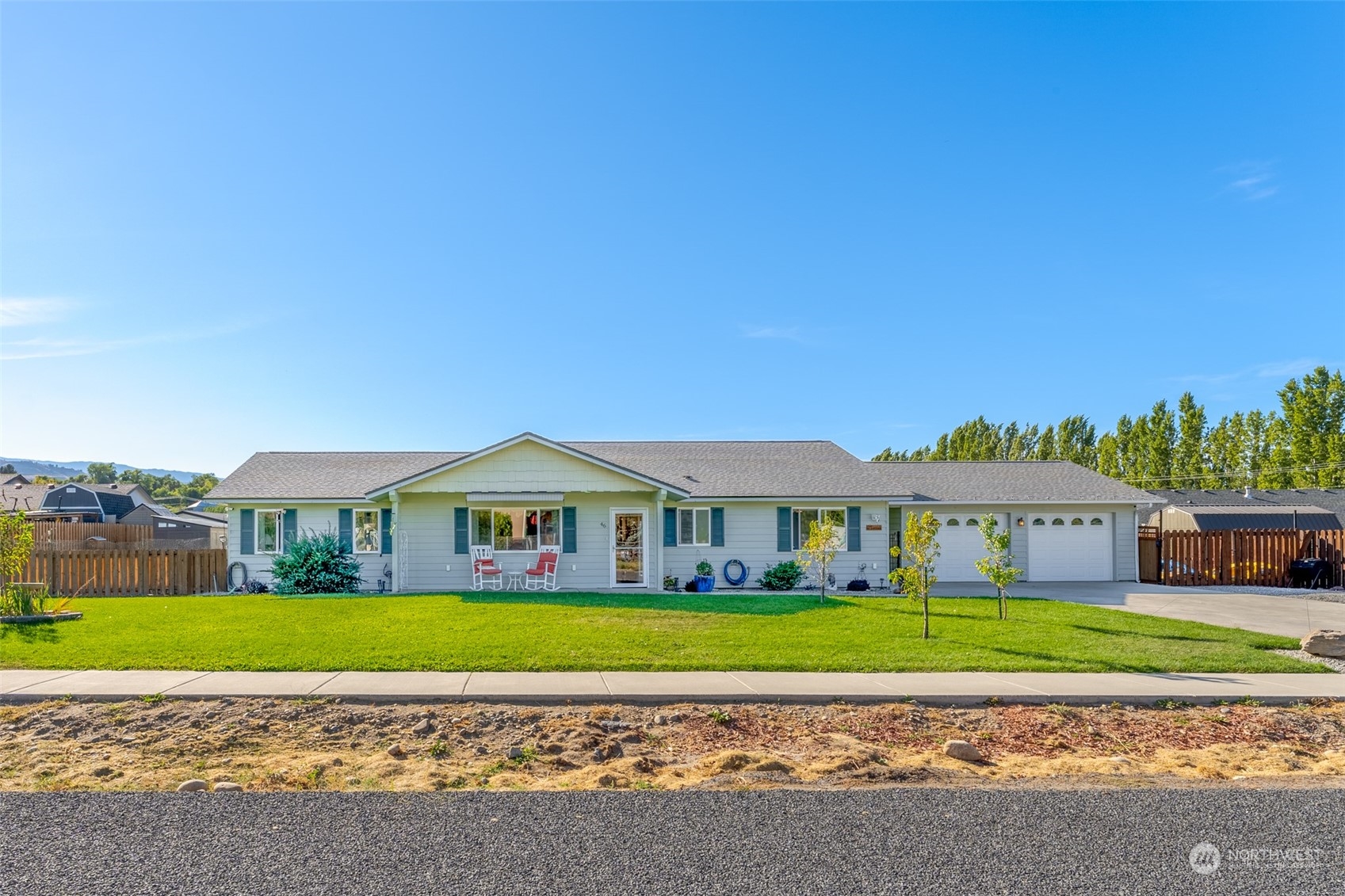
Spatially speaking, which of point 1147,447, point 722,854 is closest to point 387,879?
point 722,854

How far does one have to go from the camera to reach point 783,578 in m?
20.8

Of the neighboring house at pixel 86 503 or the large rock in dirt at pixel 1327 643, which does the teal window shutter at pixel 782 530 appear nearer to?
the large rock in dirt at pixel 1327 643

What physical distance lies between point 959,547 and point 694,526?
786 cm

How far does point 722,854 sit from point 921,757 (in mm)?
2630

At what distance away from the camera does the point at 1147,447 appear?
49.8 meters

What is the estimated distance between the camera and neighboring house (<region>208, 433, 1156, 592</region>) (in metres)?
20.1

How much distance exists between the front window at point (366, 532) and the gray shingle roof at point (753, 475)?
601 millimetres

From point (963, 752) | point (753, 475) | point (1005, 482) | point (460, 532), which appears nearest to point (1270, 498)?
point (1005, 482)

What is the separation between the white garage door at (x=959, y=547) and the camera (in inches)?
912

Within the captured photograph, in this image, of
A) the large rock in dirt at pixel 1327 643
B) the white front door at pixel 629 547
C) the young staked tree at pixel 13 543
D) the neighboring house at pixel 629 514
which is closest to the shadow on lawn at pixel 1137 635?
the large rock in dirt at pixel 1327 643

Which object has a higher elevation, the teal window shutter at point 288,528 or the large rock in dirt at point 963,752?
the teal window shutter at point 288,528

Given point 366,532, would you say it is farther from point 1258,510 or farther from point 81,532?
point 1258,510

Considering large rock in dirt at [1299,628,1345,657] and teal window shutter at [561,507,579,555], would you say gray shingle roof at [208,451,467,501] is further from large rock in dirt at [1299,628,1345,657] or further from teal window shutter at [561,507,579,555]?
large rock in dirt at [1299,628,1345,657]

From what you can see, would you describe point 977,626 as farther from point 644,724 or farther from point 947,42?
point 947,42
